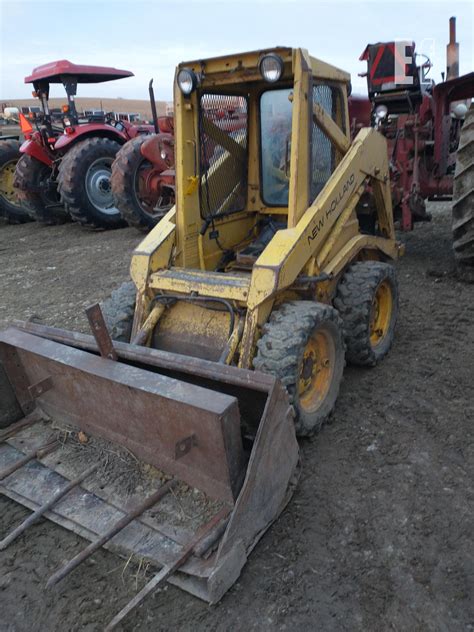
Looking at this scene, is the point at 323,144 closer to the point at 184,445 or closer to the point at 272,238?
the point at 272,238

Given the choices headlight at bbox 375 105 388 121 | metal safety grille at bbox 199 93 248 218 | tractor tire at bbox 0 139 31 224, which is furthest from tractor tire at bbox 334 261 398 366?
tractor tire at bbox 0 139 31 224

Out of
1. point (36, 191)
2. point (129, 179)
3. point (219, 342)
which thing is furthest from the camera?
point (36, 191)

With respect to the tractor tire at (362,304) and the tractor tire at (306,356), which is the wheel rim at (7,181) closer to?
the tractor tire at (362,304)

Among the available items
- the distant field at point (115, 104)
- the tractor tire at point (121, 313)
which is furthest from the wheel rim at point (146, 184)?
the distant field at point (115, 104)

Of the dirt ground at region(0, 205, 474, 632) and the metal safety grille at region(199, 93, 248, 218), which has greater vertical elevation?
the metal safety grille at region(199, 93, 248, 218)

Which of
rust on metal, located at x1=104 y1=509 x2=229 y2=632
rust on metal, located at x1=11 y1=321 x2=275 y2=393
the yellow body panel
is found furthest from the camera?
the yellow body panel

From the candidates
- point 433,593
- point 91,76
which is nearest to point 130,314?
point 433,593

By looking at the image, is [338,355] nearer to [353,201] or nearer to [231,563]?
[353,201]

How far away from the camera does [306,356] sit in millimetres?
3102

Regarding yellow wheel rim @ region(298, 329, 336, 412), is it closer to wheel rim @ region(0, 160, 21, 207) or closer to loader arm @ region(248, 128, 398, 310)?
loader arm @ region(248, 128, 398, 310)

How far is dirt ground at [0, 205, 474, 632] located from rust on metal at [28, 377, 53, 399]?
585 mm

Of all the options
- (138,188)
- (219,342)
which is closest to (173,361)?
(219,342)

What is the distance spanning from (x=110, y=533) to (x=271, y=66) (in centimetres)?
256

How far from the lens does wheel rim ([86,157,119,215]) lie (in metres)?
9.05
